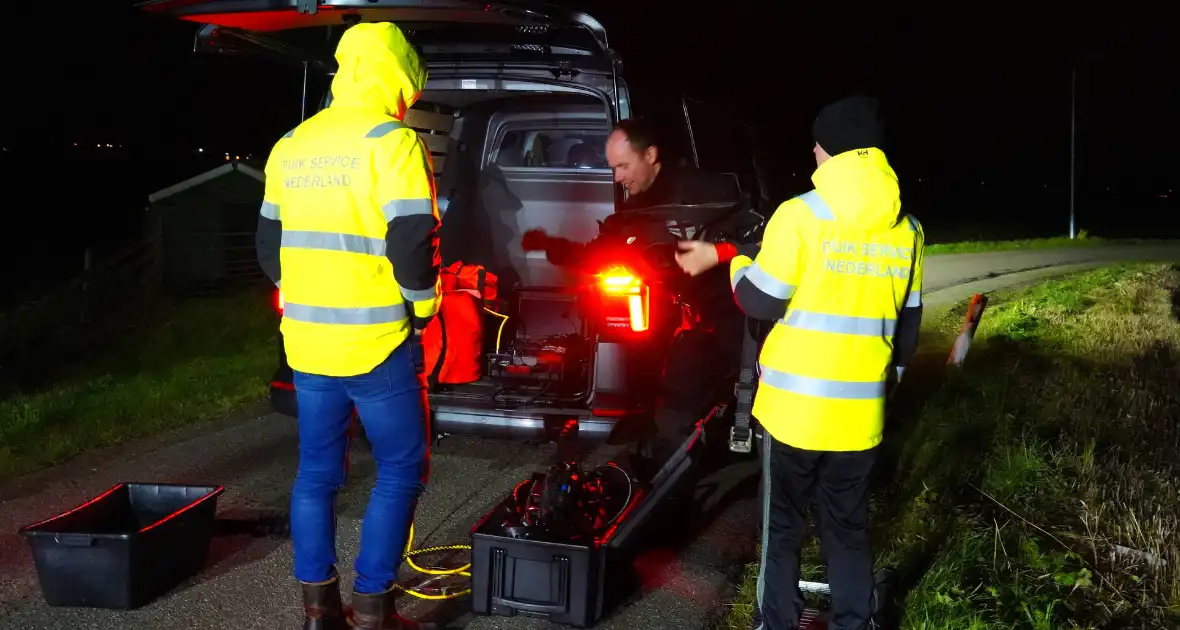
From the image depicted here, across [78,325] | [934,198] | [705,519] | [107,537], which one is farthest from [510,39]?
[934,198]

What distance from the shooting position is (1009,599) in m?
3.40

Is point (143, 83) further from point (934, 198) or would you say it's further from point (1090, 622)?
point (1090, 622)

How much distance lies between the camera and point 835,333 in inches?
114

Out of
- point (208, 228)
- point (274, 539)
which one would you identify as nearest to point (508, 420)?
point (274, 539)

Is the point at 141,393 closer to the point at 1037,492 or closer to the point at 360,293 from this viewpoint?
the point at 360,293

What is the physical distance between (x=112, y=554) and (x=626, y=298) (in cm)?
222

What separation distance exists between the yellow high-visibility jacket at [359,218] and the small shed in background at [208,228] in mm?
9694

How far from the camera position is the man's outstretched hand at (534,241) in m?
6.10

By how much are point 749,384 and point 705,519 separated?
74 cm

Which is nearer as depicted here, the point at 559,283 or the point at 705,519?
the point at 705,519

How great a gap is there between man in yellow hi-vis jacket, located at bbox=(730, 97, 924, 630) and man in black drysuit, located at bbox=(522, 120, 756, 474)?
28.3 inches

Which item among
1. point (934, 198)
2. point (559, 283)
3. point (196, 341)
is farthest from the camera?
point (934, 198)

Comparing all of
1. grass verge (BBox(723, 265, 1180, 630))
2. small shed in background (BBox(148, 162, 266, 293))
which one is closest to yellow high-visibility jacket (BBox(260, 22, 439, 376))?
grass verge (BBox(723, 265, 1180, 630))

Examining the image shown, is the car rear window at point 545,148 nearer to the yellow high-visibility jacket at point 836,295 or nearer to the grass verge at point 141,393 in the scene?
the grass verge at point 141,393
